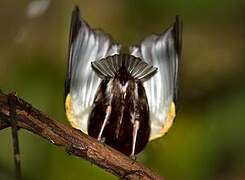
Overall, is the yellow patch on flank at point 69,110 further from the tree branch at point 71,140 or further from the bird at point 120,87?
the tree branch at point 71,140

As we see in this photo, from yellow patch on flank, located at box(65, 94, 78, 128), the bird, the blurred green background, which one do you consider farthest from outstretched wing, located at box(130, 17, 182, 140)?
the blurred green background

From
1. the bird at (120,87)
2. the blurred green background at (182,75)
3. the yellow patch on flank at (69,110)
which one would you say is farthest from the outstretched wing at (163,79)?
the blurred green background at (182,75)

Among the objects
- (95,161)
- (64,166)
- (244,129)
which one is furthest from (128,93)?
(244,129)

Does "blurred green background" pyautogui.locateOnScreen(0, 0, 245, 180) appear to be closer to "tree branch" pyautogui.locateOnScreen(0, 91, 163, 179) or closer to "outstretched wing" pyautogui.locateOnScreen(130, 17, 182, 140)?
"outstretched wing" pyautogui.locateOnScreen(130, 17, 182, 140)

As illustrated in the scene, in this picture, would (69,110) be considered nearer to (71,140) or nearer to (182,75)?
(71,140)

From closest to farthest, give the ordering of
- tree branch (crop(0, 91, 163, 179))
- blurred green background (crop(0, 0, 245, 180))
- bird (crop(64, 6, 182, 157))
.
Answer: tree branch (crop(0, 91, 163, 179))
bird (crop(64, 6, 182, 157))
blurred green background (crop(0, 0, 245, 180))

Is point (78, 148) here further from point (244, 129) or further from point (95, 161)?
point (244, 129)

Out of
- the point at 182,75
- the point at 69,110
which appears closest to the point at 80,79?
the point at 69,110

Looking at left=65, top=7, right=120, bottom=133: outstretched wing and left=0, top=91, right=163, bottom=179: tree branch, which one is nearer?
left=0, top=91, right=163, bottom=179: tree branch
